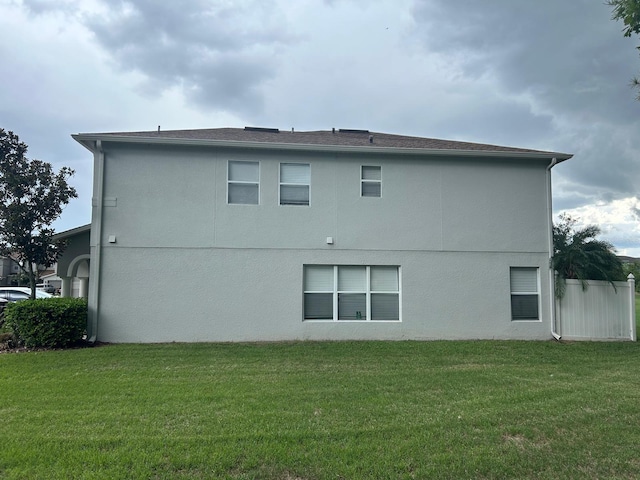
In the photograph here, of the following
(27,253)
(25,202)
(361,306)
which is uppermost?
(25,202)

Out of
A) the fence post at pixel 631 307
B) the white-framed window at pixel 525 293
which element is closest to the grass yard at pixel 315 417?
the white-framed window at pixel 525 293

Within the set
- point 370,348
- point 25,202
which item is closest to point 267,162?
point 370,348

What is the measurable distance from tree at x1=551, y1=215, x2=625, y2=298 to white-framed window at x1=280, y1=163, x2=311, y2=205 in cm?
723

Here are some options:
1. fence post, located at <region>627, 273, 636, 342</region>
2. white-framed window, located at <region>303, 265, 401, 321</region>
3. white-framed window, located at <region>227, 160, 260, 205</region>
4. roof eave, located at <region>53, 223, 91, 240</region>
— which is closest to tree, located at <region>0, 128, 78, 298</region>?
roof eave, located at <region>53, 223, 91, 240</region>

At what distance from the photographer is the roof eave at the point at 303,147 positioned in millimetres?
10359

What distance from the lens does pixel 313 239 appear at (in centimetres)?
1088

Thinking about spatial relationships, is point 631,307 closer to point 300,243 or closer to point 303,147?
point 300,243

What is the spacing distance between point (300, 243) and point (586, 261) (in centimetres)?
789

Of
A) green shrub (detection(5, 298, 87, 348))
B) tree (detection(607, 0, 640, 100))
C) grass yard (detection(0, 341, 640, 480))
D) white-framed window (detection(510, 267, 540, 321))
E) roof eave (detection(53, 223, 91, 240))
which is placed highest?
tree (detection(607, 0, 640, 100))

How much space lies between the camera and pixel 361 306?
35.9 ft

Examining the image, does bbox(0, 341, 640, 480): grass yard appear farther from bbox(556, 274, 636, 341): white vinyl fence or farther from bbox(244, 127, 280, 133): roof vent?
bbox(244, 127, 280, 133): roof vent

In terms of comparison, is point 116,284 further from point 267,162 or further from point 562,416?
point 562,416

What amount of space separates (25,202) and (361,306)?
9.55 meters

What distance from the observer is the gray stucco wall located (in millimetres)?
10414
